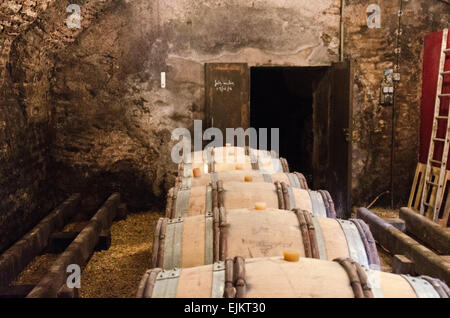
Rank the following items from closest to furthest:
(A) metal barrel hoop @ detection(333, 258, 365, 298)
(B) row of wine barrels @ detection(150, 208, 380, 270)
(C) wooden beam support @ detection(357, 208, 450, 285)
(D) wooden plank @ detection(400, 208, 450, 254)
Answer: (A) metal barrel hoop @ detection(333, 258, 365, 298), (B) row of wine barrels @ detection(150, 208, 380, 270), (C) wooden beam support @ detection(357, 208, 450, 285), (D) wooden plank @ detection(400, 208, 450, 254)

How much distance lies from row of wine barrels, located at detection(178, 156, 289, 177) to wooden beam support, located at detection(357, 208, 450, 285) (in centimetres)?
125

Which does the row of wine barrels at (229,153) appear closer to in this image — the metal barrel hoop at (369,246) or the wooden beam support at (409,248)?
the wooden beam support at (409,248)

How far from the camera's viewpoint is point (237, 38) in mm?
6344

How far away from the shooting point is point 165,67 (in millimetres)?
6344

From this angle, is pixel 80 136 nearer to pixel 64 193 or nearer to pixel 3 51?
pixel 64 193

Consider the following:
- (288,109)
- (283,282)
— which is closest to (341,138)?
(288,109)

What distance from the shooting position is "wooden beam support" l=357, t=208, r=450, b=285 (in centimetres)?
372

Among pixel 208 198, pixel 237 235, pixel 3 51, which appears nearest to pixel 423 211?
pixel 208 198

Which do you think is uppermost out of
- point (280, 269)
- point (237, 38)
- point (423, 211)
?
point (237, 38)

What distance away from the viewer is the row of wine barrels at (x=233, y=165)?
4.55 metres

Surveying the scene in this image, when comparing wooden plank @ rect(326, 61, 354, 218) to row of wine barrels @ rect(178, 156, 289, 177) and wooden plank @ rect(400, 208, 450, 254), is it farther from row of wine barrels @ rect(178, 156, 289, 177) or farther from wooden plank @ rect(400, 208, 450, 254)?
row of wine barrels @ rect(178, 156, 289, 177)

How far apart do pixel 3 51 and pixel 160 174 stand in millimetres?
2721

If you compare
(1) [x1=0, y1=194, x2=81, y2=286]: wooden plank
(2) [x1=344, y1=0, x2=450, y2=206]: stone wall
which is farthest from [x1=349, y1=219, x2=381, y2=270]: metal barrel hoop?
(2) [x1=344, y1=0, x2=450, y2=206]: stone wall

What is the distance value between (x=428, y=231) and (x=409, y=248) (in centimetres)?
71
